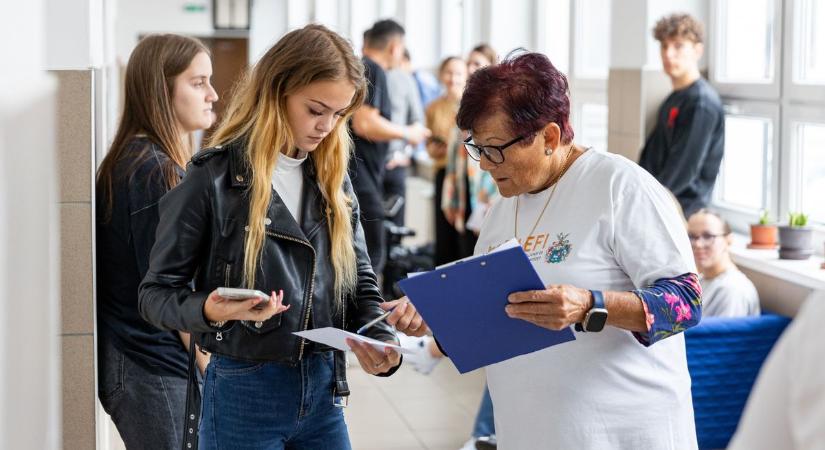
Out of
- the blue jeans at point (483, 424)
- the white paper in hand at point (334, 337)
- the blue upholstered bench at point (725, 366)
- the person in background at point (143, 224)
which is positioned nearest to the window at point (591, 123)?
the blue jeans at point (483, 424)

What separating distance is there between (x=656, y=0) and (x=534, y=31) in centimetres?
261

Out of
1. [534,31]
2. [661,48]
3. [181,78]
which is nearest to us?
[181,78]

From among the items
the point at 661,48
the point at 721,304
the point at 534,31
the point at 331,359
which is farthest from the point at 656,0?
the point at 331,359

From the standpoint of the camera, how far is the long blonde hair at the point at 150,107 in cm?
280

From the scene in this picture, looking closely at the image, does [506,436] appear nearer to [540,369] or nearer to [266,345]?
[540,369]

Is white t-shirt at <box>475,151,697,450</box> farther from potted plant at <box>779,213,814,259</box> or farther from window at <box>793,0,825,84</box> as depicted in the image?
window at <box>793,0,825,84</box>

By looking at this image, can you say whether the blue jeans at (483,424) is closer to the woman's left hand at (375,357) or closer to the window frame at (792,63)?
the window frame at (792,63)

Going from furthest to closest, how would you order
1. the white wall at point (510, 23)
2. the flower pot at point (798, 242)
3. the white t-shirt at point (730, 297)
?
the white wall at point (510, 23) < the flower pot at point (798, 242) < the white t-shirt at point (730, 297)

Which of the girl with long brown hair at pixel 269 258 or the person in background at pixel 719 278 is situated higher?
the girl with long brown hair at pixel 269 258

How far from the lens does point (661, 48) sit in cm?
529

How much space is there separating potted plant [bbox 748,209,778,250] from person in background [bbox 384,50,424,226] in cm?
276

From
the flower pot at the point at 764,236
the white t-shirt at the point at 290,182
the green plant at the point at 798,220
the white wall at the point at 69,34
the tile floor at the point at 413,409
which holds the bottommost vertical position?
the tile floor at the point at 413,409

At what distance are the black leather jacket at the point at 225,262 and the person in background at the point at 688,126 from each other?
128 inches

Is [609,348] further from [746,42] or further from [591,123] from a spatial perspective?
[591,123]
